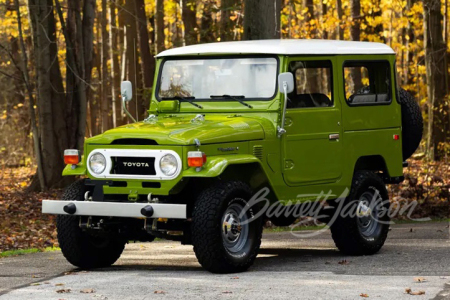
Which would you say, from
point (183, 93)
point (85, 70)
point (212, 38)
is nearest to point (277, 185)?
point (183, 93)

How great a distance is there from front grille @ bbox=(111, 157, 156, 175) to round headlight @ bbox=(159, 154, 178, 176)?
12cm

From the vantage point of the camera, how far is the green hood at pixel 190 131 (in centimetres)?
971

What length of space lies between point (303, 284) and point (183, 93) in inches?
130

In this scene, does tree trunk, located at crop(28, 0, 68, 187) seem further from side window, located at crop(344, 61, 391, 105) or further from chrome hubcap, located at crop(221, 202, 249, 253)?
chrome hubcap, located at crop(221, 202, 249, 253)

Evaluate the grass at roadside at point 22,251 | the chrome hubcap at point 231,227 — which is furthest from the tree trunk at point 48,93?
the chrome hubcap at point 231,227

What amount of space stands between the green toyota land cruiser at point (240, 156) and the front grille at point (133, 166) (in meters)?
0.01

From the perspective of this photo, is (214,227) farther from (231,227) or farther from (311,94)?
(311,94)

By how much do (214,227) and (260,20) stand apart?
712 cm

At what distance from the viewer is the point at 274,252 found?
12188 mm

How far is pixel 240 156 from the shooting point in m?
9.94

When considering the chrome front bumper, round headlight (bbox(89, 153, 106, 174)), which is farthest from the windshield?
the chrome front bumper

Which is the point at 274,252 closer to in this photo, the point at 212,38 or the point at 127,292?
the point at 127,292

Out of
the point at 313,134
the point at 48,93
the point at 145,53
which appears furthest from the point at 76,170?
the point at 145,53

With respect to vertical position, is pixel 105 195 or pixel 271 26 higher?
pixel 271 26
